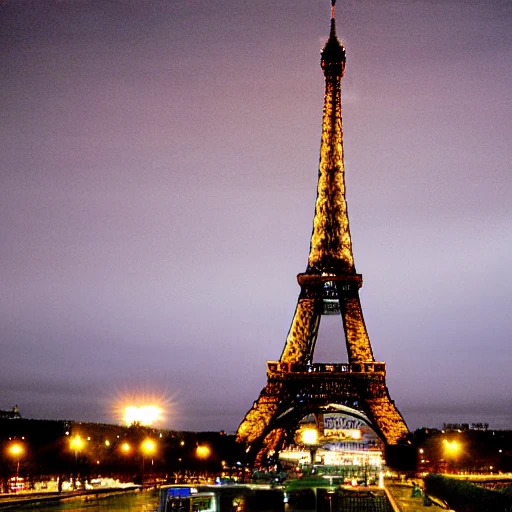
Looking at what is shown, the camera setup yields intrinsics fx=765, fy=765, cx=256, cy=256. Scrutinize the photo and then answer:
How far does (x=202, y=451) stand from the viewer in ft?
250

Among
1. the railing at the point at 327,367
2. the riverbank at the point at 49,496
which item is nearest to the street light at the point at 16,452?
the riverbank at the point at 49,496

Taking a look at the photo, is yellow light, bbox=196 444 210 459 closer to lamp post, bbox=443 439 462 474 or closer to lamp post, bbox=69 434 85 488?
lamp post, bbox=69 434 85 488

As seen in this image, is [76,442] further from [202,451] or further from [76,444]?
[202,451]

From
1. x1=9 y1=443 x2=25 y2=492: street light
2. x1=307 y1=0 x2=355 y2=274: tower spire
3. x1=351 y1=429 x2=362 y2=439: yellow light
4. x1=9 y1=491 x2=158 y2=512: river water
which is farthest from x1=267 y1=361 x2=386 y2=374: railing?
x1=351 y1=429 x2=362 y2=439: yellow light

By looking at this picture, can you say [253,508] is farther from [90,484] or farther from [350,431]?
[350,431]

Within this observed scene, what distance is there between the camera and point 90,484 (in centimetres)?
4622

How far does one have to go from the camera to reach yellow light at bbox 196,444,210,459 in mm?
76062

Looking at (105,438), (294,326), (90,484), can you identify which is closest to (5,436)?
(105,438)

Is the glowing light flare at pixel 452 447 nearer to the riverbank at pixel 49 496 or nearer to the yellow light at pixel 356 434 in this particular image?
the yellow light at pixel 356 434

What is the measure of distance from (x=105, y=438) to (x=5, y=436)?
42.7 ft

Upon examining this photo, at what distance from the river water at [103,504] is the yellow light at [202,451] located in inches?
1480

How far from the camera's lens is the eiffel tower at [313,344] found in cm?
7019

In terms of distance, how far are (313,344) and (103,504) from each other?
48.1m

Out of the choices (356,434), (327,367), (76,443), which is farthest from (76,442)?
(356,434)
